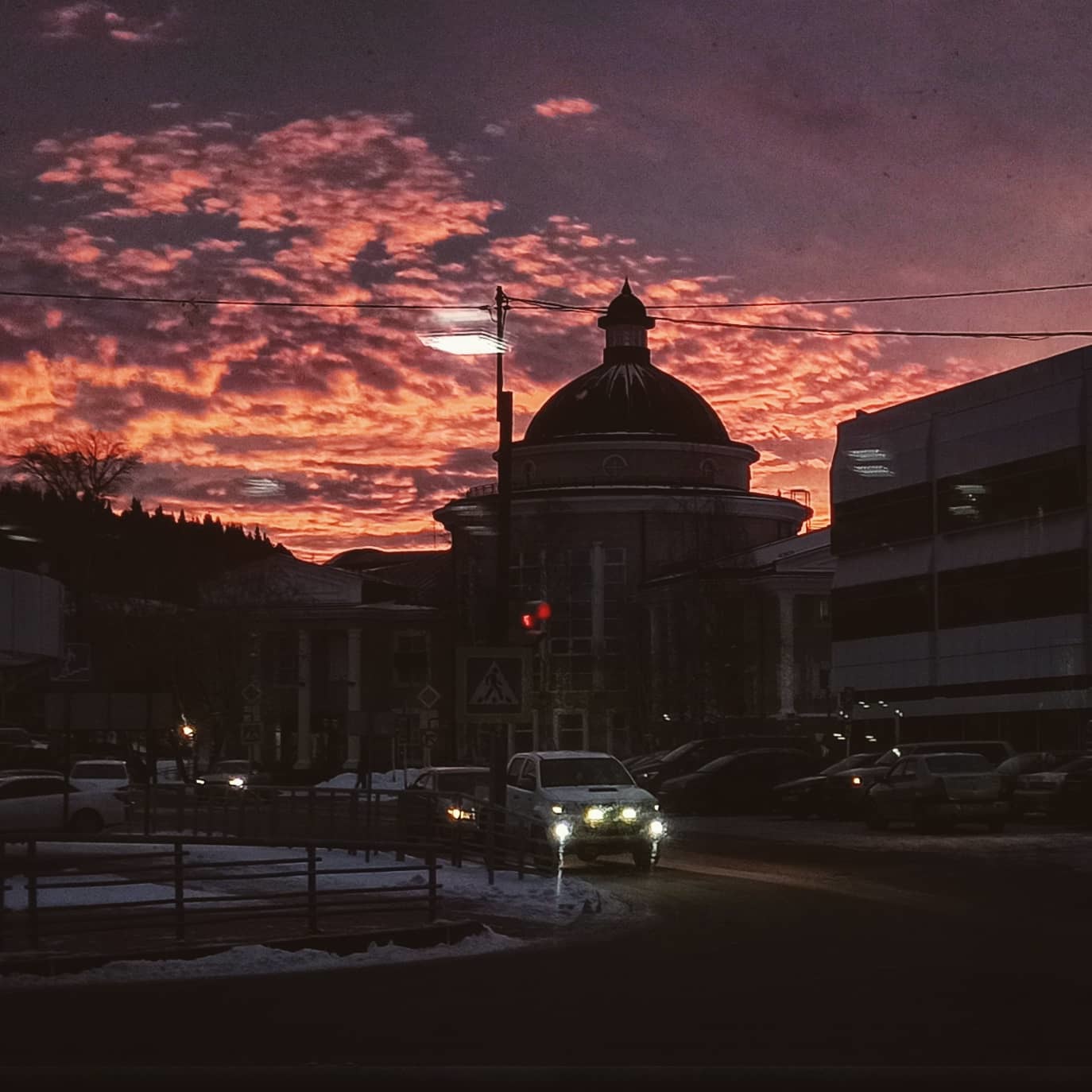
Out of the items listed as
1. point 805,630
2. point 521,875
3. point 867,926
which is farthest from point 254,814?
point 805,630

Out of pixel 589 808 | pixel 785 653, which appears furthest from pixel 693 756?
pixel 785 653

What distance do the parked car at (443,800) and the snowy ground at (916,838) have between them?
4894 millimetres

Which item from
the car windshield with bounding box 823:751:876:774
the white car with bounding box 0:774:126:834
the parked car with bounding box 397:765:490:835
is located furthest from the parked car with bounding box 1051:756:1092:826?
the white car with bounding box 0:774:126:834

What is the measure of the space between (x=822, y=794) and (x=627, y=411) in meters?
68.2

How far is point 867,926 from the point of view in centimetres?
2027

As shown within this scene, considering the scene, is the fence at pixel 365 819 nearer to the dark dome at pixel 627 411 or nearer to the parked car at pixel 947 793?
the parked car at pixel 947 793

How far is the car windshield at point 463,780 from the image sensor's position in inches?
1481

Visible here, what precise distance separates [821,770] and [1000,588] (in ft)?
48.8

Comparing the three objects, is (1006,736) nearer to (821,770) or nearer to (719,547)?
(821,770)

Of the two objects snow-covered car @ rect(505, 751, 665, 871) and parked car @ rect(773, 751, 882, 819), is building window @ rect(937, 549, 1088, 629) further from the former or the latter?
snow-covered car @ rect(505, 751, 665, 871)

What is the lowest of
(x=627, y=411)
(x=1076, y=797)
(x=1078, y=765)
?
(x=1076, y=797)

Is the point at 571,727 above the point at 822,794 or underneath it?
above

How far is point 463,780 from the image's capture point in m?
37.8

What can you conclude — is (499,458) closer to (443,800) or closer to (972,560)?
(443,800)
